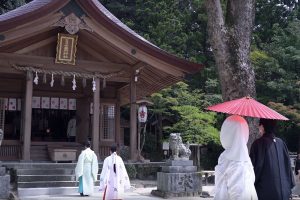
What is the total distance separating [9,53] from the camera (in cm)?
1437

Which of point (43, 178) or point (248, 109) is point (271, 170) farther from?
point (43, 178)

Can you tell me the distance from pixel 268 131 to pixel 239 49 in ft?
11.3

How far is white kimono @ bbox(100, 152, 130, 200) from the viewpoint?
33.0 feet

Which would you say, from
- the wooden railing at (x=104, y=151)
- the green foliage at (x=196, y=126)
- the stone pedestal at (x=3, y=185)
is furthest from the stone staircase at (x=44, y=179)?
the green foliage at (x=196, y=126)

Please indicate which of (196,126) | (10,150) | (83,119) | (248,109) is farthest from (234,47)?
(196,126)

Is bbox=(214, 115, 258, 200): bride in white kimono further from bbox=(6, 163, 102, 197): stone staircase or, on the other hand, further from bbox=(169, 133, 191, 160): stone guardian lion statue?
bbox=(6, 163, 102, 197): stone staircase

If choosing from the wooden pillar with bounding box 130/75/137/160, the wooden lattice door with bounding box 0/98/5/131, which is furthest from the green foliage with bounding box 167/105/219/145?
the wooden lattice door with bounding box 0/98/5/131

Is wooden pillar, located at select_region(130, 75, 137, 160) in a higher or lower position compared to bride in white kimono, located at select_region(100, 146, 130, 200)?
higher

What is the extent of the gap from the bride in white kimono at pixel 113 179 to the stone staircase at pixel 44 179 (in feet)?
9.46

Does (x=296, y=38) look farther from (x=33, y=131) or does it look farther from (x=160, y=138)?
(x=33, y=131)

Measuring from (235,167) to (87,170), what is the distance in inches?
292

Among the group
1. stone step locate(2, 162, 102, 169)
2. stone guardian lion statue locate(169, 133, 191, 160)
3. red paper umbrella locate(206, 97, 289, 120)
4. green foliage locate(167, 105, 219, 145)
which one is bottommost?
stone step locate(2, 162, 102, 169)

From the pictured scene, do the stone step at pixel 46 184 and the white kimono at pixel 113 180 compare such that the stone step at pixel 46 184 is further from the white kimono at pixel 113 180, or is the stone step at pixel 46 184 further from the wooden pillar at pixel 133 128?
the white kimono at pixel 113 180

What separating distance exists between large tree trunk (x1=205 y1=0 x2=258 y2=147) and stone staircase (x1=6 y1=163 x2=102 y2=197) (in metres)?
6.54
